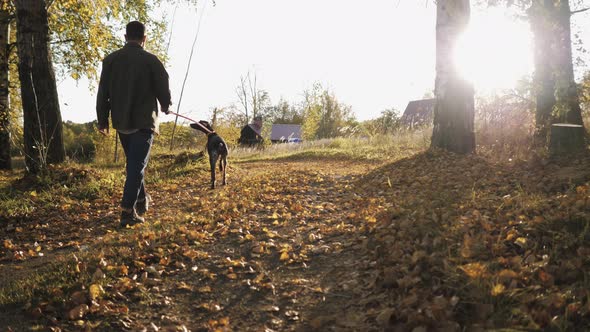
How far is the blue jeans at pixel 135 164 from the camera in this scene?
455 cm

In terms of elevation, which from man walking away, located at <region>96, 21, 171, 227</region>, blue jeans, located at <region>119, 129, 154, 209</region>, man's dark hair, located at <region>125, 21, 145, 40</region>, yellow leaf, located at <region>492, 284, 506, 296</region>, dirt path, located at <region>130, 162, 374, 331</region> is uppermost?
man's dark hair, located at <region>125, 21, 145, 40</region>

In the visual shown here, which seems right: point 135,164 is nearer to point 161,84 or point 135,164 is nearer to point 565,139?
point 161,84

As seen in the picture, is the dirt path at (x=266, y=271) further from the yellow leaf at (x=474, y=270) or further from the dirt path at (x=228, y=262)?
the yellow leaf at (x=474, y=270)

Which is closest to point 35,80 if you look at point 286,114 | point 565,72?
point 565,72

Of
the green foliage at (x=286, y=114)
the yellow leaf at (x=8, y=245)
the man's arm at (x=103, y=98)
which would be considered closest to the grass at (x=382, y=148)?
the man's arm at (x=103, y=98)

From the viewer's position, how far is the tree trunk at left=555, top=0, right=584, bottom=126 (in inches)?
259

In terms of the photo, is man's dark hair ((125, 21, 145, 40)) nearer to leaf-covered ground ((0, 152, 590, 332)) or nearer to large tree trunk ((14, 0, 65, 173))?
leaf-covered ground ((0, 152, 590, 332))

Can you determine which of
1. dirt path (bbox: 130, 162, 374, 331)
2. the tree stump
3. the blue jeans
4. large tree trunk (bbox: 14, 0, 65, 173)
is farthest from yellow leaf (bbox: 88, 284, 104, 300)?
the tree stump

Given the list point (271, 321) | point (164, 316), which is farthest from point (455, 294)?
point (164, 316)

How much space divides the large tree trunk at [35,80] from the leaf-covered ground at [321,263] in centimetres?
153

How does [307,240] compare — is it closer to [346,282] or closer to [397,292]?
[346,282]

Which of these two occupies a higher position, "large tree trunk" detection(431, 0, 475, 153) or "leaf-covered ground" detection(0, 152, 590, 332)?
"large tree trunk" detection(431, 0, 475, 153)

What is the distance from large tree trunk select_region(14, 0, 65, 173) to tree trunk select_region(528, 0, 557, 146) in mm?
8369

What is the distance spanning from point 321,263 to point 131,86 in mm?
3043
